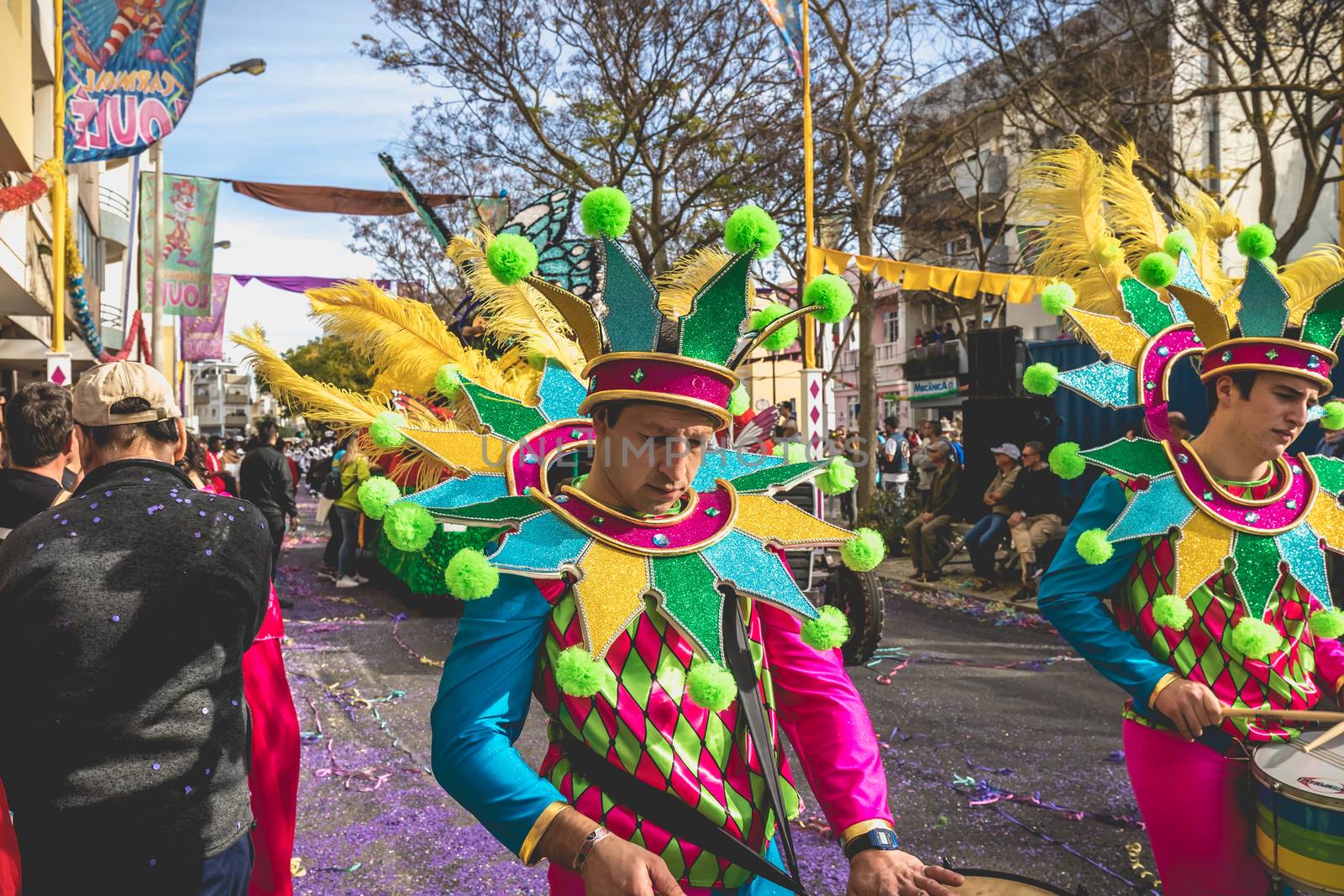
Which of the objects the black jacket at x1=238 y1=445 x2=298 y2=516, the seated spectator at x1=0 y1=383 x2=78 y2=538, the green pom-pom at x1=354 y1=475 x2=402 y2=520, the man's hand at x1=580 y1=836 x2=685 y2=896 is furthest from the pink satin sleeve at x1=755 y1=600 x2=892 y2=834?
the black jacket at x1=238 y1=445 x2=298 y2=516

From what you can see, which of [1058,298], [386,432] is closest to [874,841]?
[386,432]

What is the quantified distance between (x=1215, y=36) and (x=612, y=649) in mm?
11264

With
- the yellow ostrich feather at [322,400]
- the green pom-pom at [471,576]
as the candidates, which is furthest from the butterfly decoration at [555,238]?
the green pom-pom at [471,576]

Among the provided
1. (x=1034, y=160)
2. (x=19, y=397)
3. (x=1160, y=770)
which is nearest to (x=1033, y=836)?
(x=1160, y=770)

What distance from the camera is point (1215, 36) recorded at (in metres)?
10.4

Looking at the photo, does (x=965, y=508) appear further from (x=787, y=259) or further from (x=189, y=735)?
(x=189, y=735)

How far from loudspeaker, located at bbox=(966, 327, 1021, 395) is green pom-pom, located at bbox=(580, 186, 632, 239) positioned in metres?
9.82

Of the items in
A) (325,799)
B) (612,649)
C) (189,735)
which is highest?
(612,649)

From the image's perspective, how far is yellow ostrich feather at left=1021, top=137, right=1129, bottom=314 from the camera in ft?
10.8

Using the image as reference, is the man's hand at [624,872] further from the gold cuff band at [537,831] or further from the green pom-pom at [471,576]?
the green pom-pom at [471,576]

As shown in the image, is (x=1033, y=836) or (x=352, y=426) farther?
(x=1033, y=836)

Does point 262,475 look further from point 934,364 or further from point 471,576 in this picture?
point 934,364

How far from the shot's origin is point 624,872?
155cm

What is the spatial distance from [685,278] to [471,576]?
44.7 inches
